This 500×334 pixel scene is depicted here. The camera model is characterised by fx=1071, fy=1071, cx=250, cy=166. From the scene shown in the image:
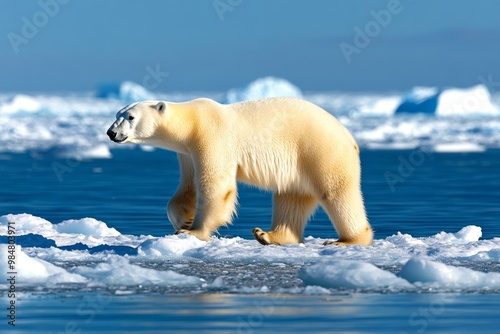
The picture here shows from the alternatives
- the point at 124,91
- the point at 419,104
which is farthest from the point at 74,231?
the point at 124,91

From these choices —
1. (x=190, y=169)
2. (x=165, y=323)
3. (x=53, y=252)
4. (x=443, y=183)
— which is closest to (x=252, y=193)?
(x=443, y=183)

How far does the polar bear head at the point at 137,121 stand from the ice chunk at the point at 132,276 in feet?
5.47

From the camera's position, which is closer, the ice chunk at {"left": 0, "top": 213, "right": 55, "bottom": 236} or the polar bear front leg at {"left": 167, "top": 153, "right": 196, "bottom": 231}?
the polar bear front leg at {"left": 167, "top": 153, "right": 196, "bottom": 231}

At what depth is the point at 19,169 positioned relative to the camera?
59.8ft

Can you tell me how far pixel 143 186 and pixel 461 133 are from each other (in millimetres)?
20906

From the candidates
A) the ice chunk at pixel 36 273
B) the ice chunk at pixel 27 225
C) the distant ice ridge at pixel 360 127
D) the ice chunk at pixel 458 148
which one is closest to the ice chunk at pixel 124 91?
the distant ice ridge at pixel 360 127

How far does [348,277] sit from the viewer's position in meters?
5.52

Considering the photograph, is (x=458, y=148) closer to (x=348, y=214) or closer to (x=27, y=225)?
(x=27, y=225)

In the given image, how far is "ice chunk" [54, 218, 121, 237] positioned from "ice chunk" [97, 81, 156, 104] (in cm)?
4577

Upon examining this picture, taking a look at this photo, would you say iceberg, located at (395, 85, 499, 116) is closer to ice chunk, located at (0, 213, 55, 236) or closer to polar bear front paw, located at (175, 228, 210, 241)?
Result: ice chunk, located at (0, 213, 55, 236)

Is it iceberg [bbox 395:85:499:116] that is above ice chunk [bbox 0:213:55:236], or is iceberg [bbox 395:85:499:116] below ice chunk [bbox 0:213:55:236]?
above

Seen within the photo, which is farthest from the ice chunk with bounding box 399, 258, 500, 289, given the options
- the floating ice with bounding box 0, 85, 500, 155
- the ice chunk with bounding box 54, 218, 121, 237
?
the floating ice with bounding box 0, 85, 500, 155

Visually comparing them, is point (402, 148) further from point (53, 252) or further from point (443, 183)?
point (53, 252)

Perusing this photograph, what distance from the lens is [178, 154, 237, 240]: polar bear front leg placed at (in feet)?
23.6
